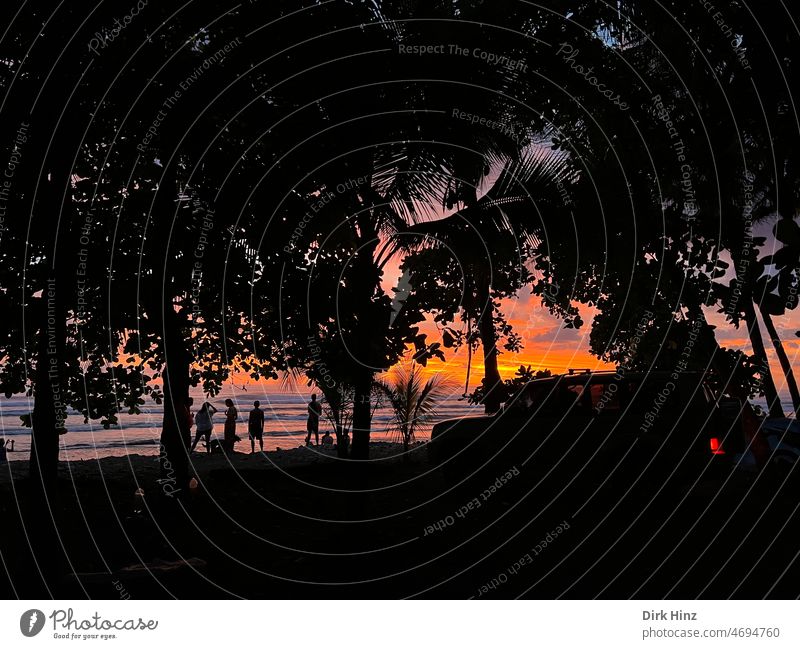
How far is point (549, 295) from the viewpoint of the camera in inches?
682

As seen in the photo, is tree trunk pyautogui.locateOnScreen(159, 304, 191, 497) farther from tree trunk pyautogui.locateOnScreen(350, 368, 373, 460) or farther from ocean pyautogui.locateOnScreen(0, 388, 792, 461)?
ocean pyautogui.locateOnScreen(0, 388, 792, 461)

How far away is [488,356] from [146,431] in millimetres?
35375

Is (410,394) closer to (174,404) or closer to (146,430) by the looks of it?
(174,404)

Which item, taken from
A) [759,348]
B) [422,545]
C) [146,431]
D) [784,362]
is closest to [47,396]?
[422,545]

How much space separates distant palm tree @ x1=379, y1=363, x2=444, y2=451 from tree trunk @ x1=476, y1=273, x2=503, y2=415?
7.82 feet

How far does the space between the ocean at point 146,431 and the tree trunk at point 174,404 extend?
17.3 metres

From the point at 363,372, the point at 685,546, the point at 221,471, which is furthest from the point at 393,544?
the point at 221,471

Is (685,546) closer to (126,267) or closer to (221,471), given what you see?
(126,267)

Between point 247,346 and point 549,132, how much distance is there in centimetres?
661

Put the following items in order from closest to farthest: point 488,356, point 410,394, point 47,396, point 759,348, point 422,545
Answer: point 47,396
point 422,545
point 759,348
point 488,356
point 410,394

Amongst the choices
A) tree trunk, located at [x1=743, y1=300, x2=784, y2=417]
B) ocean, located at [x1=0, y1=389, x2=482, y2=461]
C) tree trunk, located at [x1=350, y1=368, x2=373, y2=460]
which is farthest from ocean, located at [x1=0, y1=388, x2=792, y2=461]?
tree trunk, located at [x1=350, y1=368, x2=373, y2=460]

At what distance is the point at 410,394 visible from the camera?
20312 mm

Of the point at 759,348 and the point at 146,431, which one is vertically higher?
the point at 759,348

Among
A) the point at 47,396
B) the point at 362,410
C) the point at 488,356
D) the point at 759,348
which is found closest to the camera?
the point at 47,396
